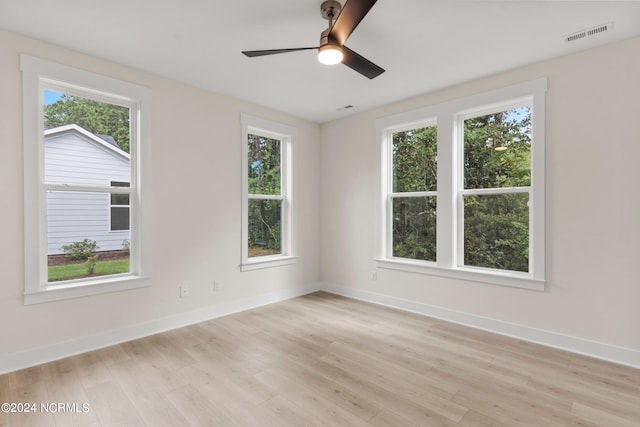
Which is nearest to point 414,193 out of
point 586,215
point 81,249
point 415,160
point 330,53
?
point 415,160

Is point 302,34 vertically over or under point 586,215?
over

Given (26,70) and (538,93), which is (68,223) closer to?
(26,70)

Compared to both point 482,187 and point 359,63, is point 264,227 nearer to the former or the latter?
point 359,63

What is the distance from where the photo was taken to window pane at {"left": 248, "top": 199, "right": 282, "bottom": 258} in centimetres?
430

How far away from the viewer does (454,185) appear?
11.9 ft

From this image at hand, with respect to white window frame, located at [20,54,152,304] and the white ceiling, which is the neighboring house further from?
the white ceiling

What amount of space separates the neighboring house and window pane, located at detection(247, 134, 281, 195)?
1.52 meters

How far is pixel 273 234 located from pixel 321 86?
2166 millimetres

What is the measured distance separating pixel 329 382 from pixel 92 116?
3.27m

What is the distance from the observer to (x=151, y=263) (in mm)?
3270

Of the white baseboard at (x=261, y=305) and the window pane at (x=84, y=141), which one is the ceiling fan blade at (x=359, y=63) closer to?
the window pane at (x=84, y=141)

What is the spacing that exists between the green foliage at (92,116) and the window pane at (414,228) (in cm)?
335

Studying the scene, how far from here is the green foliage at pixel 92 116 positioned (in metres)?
2.83

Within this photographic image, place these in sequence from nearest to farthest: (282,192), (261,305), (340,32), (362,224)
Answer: (340,32)
(261,305)
(362,224)
(282,192)
